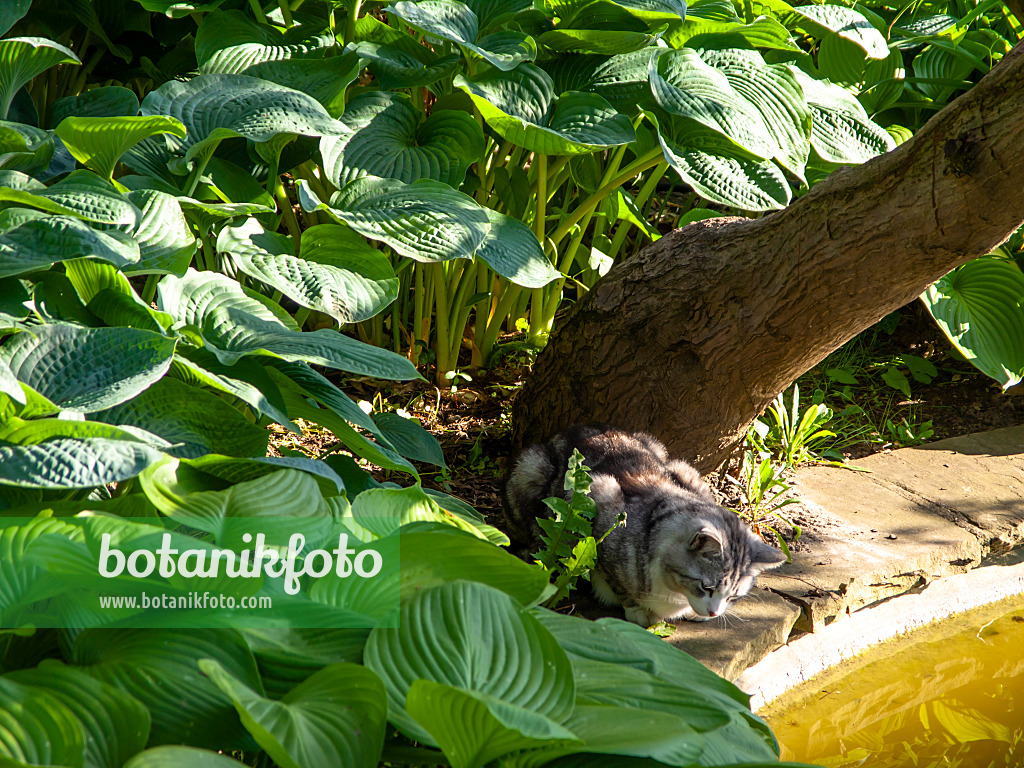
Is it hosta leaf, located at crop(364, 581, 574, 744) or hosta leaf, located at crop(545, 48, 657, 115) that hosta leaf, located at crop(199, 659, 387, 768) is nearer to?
hosta leaf, located at crop(364, 581, 574, 744)

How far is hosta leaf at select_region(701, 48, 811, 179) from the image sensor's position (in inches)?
102

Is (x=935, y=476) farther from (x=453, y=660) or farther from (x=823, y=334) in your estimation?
(x=453, y=660)

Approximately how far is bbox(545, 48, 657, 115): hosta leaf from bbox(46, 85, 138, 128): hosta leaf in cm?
132

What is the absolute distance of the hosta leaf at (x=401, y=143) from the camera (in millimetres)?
2430

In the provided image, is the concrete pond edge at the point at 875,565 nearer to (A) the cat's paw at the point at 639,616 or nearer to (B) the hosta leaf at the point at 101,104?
(A) the cat's paw at the point at 639,616

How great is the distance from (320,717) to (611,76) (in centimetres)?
227

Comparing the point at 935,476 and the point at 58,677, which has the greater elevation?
the point at 58,677

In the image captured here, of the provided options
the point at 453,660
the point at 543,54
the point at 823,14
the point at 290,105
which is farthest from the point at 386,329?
the point at 453,660

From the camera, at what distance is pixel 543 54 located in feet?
9.31

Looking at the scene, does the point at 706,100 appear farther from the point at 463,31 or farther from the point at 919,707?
the point at 919,707

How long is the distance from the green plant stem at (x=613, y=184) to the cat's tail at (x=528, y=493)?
3.08ft

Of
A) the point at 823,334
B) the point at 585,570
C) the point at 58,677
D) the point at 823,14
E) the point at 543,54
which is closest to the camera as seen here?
the point at 58,677

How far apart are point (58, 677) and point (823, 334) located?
209 centimetres

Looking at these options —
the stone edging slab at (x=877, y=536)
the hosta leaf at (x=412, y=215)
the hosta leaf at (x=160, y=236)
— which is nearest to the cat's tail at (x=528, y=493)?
the stone edging slab at (x=877, y=536)
